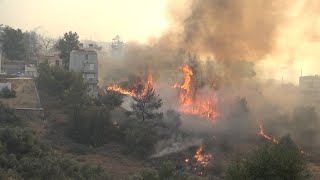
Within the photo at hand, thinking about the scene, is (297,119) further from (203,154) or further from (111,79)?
(111,79)

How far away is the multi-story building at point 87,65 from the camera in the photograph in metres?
69.1

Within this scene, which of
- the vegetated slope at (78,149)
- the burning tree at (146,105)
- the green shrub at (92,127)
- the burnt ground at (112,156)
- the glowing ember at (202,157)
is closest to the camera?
the burnt ground at (112,156)

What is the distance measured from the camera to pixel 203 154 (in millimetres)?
46094

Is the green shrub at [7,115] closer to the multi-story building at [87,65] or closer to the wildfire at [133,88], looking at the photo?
the wildfire at [133,88]

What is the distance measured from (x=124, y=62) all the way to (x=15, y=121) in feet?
68.1

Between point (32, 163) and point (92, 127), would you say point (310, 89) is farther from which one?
point (32, 163)

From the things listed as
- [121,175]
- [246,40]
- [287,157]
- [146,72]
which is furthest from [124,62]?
[287,157]

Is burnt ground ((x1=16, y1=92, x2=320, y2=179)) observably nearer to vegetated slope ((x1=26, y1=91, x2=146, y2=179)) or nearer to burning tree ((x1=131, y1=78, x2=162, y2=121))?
vegetated slope ((x1=26, y1=91, x2=146, y2=179))

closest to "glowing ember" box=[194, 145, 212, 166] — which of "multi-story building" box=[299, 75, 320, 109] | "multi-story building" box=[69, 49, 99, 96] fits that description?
"multi-story building" box=[69, 49, 99, 96]

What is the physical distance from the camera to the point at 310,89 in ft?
274

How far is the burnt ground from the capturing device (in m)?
41.0

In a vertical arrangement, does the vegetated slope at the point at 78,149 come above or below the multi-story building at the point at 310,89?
below

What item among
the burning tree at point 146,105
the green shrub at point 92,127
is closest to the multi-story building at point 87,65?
the burning tree at point 146,105

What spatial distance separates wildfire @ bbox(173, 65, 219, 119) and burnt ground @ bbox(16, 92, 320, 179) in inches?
379
